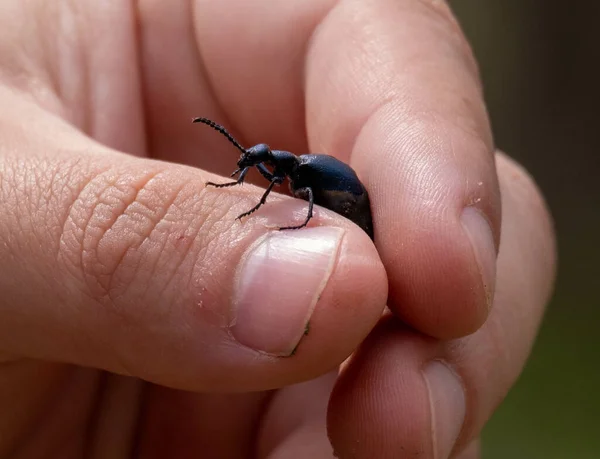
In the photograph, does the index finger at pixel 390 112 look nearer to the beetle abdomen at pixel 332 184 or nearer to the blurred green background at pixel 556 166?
the beetle abdomen at pixel 332 184

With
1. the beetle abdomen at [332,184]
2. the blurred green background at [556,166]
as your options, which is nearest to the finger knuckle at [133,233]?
the beetle abdomen at [332,184]

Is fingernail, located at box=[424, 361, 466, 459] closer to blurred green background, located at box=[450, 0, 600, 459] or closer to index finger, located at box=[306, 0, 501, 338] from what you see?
index finger, located at box=[306, 0, 501, 338]

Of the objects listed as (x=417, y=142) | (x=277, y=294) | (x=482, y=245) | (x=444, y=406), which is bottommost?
(x=444, y=406)

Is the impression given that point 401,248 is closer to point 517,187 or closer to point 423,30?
point 423,30

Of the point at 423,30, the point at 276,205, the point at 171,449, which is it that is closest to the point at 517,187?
the point at 423,30

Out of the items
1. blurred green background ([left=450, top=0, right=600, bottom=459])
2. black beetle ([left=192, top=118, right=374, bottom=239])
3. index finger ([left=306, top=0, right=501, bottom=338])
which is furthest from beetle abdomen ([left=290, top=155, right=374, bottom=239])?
blurred green background ([left=450, top=0, right=600, bottom=459])

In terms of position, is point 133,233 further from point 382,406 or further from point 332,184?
point 382,406

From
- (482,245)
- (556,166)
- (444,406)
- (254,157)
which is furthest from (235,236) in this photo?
(556,166)

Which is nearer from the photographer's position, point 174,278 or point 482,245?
point 174,278
